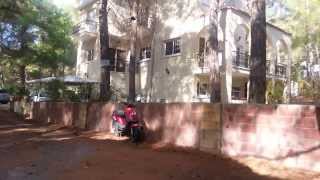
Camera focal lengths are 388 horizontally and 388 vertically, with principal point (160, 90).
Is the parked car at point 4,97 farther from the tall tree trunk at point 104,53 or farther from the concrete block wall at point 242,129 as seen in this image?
the concrete block wall at point 242,129

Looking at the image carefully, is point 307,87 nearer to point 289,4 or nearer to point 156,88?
point 156,88

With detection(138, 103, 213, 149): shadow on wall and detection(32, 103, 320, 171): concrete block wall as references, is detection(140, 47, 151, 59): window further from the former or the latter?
detection(138, 103, 213, 149): shadow on wall

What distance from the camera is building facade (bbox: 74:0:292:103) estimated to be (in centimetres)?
2197

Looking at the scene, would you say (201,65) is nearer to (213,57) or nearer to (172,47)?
(172,47)

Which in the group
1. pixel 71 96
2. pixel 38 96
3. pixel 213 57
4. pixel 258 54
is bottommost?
pixel 71 96

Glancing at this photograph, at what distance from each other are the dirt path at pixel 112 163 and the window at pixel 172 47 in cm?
1247

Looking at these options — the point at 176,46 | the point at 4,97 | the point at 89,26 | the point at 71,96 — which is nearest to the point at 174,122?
the point at 71,96

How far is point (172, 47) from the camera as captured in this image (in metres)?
24.7

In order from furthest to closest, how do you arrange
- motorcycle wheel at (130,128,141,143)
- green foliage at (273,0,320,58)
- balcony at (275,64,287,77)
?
green foliage at (273,0,320,58) → balcony at (275,64,287,77) → motorcycle wheel at (130,128,141,143)

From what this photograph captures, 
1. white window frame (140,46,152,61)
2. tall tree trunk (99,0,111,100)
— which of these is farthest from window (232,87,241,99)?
tall tree trunk (99,0,111,100)

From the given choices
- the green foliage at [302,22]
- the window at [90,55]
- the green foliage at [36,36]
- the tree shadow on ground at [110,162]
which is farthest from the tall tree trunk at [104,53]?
the green foliage at [302,22]

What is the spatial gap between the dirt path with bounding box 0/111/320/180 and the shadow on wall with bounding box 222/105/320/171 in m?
0.35

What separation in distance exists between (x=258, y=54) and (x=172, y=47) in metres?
14.3

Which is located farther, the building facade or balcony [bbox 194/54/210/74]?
balcony [bbox 194/54/210/74]
